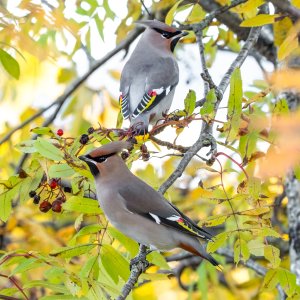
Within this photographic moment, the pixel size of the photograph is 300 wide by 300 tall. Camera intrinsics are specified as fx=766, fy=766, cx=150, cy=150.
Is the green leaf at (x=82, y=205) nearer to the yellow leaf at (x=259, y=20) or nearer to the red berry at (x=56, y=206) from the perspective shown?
the red berry at (x=56, y=206)

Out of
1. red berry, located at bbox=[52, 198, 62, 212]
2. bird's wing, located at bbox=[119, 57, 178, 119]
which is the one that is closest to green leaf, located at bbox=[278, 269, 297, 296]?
red berry, located at bbox=[52, 198, 62, 212]

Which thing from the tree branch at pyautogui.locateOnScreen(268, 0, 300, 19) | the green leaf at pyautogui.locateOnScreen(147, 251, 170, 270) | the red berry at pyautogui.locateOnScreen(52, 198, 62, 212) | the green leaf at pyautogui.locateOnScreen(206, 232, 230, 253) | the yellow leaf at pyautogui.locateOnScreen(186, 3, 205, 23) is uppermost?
the tree branch at pyautogui.locateOnScreen(268, 0, 300, 19)

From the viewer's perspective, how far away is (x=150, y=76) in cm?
357

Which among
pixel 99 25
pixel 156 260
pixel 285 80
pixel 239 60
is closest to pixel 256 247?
pixel 156 260

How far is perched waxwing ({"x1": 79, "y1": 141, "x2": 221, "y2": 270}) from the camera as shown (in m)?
2.45

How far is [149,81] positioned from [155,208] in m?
1.12

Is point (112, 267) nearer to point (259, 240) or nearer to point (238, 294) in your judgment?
point (259, 240)

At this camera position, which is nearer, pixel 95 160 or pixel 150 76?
pixel 95 160

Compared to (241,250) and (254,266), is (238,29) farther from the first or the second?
(241,250)

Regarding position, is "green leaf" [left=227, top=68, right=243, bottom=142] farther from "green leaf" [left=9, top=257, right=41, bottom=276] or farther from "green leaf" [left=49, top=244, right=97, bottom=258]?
"green leaf" [left=9, top=257, right=41, bottom=276]

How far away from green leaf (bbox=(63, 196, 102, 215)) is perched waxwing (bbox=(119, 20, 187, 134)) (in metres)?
0.74

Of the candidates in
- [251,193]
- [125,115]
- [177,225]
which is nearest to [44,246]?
Result: [125,115]

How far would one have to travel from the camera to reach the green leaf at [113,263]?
2.17 m

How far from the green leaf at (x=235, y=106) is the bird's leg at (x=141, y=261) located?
0.45 m
